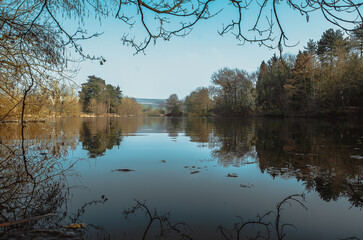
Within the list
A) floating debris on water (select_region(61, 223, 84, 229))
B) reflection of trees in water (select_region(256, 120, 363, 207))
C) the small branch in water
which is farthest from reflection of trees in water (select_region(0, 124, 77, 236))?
reflection of trees in water (select_region(256, 120, 363, 207))

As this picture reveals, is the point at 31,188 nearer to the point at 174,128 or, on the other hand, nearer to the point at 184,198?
the point at 184,198

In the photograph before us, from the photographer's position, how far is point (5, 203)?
2.63 m

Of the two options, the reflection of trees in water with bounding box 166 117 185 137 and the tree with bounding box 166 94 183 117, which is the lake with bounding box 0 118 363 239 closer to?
the reflection of trees in water with bounding box 166 117 185 137

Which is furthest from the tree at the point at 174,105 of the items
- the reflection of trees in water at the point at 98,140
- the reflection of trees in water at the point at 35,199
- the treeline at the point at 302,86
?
the reflection of trees in water at the point at 35,199

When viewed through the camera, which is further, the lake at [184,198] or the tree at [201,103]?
the tree at [201,103]

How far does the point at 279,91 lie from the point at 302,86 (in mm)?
6344

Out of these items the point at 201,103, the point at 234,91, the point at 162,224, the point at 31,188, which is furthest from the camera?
the point at 201,103

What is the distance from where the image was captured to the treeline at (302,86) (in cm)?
2412

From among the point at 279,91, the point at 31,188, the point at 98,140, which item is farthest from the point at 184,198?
the point at 279,91

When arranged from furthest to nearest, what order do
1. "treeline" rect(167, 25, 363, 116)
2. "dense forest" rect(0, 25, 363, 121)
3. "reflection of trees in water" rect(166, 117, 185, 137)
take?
"treeline" rect(167, 25, 363, 116)
"reflection of trees in water" rect(166, 117, 185, 137)
"dense forest" rect(0, 25, 363, 121)

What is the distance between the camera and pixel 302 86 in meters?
31.0

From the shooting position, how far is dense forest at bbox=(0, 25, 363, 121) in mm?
6171

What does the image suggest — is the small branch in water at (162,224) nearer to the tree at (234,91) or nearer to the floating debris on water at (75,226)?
the floating debris on water at (75,226)

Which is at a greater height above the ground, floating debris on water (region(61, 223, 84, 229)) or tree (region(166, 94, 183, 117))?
tree (region(166, 94, 183, 117))
